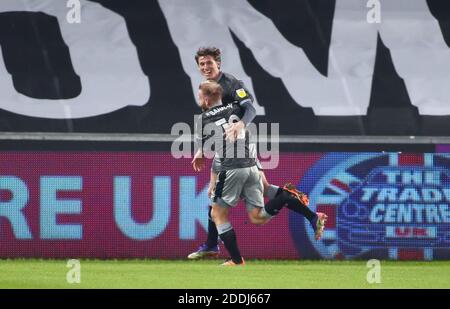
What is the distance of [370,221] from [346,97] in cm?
156

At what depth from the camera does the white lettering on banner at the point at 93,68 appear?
520 inches

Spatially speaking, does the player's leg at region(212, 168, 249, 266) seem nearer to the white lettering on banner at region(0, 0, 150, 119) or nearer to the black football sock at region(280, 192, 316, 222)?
the black football sock at region(280, 192, 316, 222)

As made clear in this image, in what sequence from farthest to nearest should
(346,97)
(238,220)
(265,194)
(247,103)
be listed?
1. (346,97)
2. (238,220)
3. (265,194)
4. (247,103)

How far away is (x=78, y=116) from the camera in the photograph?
13180 millimetres

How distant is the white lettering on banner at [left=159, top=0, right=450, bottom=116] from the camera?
44.1ft

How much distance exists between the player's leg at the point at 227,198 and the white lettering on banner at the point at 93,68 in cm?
251

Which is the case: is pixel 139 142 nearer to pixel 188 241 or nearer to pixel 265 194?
pixel 188 241

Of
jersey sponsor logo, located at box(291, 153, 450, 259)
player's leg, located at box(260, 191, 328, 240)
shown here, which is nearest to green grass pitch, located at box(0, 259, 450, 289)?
jersey sponsor logo, located at box(291, 153, 450, 259)

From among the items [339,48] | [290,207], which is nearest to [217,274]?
[290,207]

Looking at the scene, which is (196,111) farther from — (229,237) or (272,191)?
(229,237)

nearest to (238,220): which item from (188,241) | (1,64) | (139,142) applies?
(188,241)
